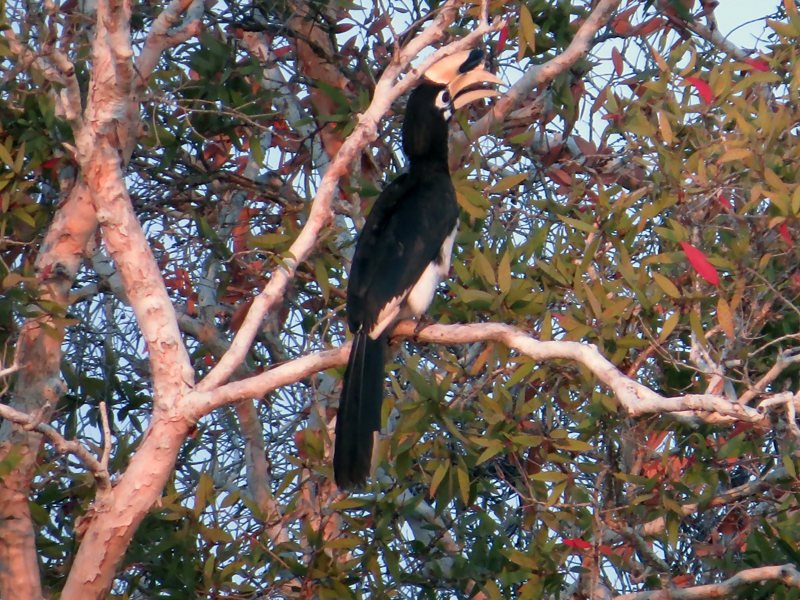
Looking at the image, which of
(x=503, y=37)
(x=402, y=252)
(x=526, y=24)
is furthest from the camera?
(x=503, y=37)

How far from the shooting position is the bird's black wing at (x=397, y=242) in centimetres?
327

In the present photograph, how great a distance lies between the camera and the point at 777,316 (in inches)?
123

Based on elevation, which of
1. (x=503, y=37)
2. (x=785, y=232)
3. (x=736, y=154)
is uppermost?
(x=503, y=37)

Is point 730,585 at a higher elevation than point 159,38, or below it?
below

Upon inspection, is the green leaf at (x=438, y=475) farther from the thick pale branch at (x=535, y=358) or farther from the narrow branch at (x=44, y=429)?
the narrow branch at (x=44, y=429)

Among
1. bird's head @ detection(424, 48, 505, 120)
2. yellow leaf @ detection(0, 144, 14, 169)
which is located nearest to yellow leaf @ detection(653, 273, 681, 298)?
bird's head @ detection(424, 48, 505, 120)

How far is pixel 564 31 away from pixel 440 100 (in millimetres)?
520

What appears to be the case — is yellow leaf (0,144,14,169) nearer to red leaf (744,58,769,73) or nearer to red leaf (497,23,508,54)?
red leaf (497,23,508,54)

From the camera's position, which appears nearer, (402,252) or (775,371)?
(775,371)

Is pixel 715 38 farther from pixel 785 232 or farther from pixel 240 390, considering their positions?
pixel 240 390

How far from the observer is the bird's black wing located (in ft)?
10.7

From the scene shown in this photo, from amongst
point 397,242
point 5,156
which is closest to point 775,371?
point 397,242

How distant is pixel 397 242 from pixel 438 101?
737 millimetres

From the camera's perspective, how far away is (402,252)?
134 inches
